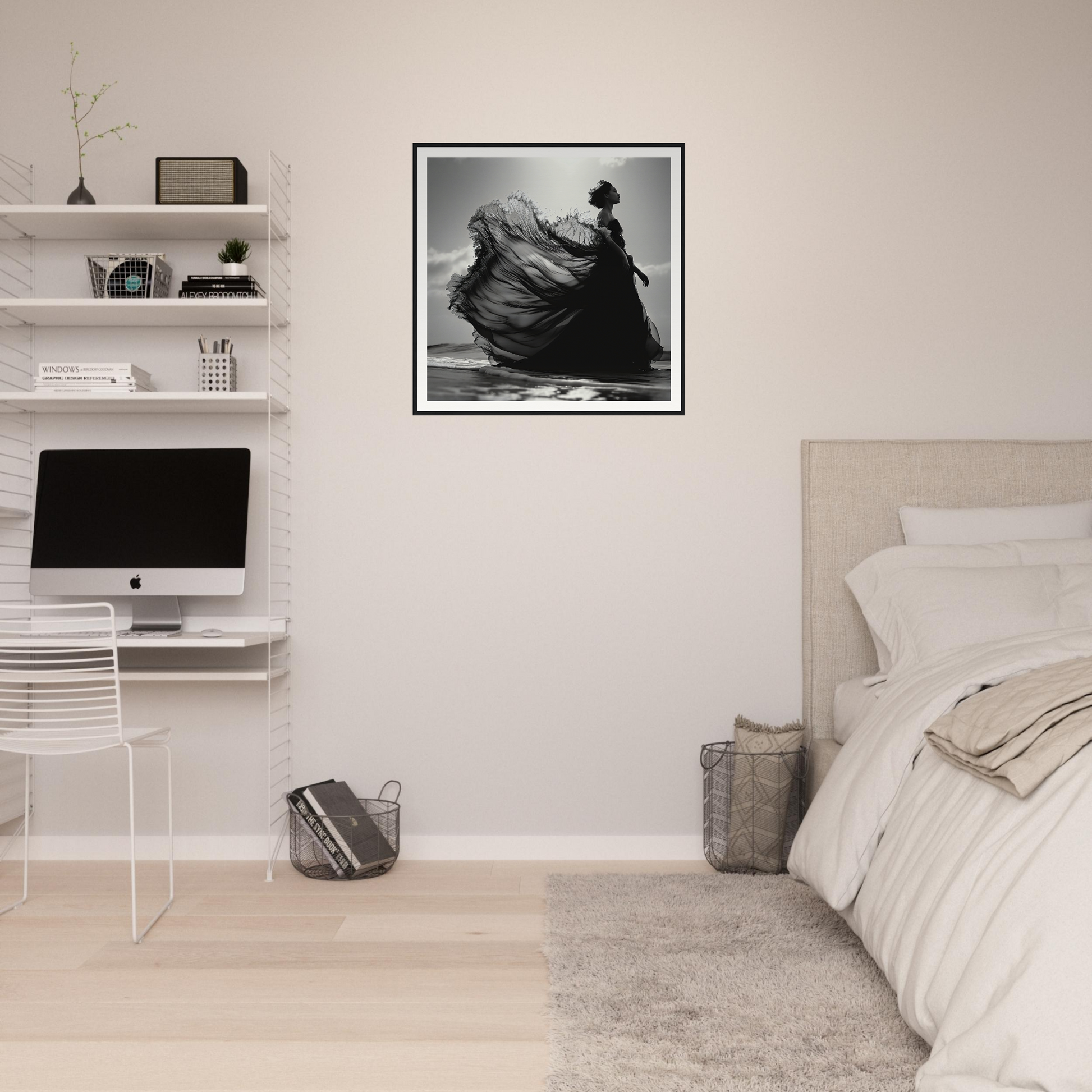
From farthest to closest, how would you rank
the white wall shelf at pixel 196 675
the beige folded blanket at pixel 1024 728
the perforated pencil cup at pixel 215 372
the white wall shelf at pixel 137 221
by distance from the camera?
the perforated pencil cup at pixel 215 372 < the white wall shelf at pixel 137 221 < the white wall shelf at pixel 196 675 < the beige folded blanket at pixel 1024 728

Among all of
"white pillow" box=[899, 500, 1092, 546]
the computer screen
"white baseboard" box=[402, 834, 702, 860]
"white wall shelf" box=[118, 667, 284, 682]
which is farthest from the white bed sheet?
the computer screen

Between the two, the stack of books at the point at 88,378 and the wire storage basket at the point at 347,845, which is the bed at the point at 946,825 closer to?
the wire storage basket at the point at 347,845

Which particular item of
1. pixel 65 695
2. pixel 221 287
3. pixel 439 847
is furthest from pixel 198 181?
pixel 439 847

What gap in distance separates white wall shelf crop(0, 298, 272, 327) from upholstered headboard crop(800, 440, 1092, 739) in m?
1.84

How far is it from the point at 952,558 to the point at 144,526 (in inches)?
94.7

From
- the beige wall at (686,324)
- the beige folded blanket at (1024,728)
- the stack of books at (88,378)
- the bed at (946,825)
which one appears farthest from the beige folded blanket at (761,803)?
the stack of books at (88,378)

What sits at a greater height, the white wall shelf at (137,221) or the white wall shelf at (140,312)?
the white wall shelf at (137,221)

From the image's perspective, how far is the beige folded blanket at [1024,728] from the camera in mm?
Result: 1615

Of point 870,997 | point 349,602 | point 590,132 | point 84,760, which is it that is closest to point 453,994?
point 870,997

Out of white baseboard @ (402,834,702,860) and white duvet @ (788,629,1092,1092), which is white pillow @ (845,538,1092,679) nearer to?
white duvet @ (788,629,1092,1092)

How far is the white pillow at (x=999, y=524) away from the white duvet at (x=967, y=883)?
0.68 m

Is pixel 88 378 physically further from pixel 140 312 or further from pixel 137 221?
pixel 137 221

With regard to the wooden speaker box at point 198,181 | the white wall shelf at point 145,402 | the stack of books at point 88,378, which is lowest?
the white wall shelf at point 145,402

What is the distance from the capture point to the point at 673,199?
3172mm
